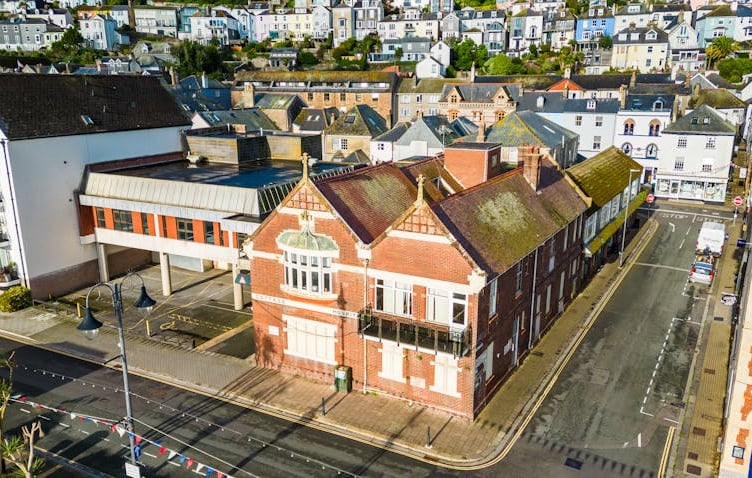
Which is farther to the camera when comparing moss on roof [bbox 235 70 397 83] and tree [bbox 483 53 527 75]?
tree [bbox 483 53 527 75]

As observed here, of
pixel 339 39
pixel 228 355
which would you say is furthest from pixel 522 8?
pixel 228 355

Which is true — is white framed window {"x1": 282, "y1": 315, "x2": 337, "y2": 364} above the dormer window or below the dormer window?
below

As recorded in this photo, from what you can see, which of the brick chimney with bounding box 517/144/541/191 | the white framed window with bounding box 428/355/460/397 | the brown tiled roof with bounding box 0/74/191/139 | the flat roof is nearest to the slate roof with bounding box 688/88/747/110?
the brick chimney with bounding box 517/144/541/191

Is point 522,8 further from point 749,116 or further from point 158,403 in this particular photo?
point 158,403

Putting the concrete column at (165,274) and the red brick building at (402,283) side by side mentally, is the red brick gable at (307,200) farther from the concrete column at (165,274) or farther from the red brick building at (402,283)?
the concrete column at (165,274)

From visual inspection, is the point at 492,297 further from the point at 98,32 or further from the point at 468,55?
the point at 98,32

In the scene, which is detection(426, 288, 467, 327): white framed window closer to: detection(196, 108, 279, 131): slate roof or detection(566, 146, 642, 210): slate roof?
detection(566, 146, 642, 210): slate roof

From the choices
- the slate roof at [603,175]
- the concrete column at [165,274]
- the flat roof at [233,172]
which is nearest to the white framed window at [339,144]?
the flat roof at [233,172]
